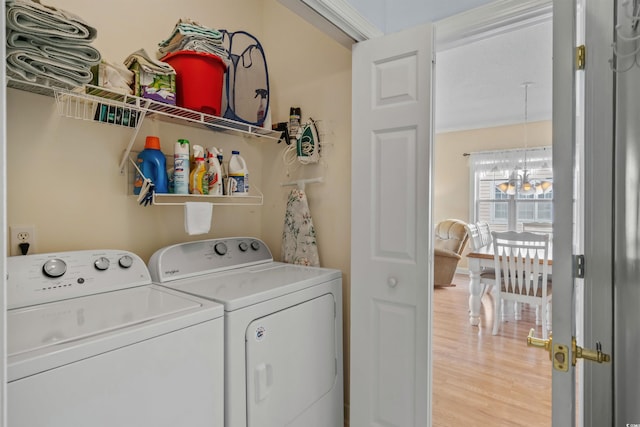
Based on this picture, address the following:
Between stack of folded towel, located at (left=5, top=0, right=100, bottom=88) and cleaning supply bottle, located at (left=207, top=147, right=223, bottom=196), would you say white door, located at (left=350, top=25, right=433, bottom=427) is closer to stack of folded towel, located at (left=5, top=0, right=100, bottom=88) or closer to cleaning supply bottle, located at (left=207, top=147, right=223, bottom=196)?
cleaning supply bottle, located at (left=207, top=147, right=223, bottom=196)

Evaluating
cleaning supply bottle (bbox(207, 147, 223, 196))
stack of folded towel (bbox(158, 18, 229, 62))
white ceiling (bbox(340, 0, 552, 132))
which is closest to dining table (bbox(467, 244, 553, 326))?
white ceiling (bbox(340, 0, 552, 132))

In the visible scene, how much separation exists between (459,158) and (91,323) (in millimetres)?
6543

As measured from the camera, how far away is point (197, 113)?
5.14 feet

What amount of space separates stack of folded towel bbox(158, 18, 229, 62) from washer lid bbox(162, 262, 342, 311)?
1031 millimetres

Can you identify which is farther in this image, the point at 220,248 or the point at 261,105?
the point at 261,105

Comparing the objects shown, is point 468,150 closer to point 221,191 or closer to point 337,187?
point 337,187

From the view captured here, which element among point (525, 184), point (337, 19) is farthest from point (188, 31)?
point (525, 184)

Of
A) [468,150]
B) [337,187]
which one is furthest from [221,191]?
[468,150]

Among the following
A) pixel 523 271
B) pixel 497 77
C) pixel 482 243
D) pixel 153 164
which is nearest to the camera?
pixel 153 164

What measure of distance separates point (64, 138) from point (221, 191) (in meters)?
0.67

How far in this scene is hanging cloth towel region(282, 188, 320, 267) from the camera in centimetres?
194

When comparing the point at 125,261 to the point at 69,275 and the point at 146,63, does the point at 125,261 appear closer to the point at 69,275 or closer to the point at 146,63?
the point at 69,275

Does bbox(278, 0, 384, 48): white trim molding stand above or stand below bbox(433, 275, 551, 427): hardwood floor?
above

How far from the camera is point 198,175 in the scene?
5.50ft
